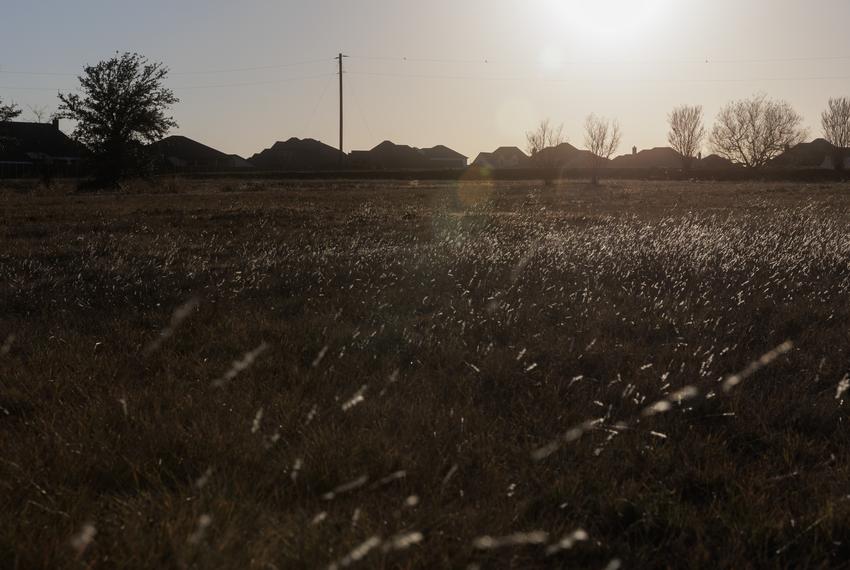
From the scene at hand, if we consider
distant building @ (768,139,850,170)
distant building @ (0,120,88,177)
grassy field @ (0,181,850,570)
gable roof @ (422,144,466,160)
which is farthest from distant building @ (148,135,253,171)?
grassy field @ (0,181,850,570)

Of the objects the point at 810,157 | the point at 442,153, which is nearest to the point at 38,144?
the point at 442,153

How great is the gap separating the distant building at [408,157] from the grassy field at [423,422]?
80.3 metres

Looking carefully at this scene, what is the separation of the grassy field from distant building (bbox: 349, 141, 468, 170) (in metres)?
80.3

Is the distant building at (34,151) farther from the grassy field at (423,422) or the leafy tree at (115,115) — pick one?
the grassy field at (423,422)

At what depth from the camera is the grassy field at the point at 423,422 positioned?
A: 193cm

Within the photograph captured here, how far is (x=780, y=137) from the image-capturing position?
262ft

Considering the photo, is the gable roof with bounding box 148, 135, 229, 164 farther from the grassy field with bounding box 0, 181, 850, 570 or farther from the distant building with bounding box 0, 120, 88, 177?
the grassy field with bounding box 0, 181, 850, 570

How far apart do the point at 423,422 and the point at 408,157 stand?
95.6m

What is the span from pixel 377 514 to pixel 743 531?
1135 mm

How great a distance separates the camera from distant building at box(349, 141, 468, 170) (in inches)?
3639

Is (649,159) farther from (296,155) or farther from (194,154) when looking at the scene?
(194,154)

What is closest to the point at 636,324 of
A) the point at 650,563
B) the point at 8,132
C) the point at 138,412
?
the point at 650,563

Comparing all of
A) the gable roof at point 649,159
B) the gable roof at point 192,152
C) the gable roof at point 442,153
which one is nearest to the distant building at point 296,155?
the gable roof at point 192,152

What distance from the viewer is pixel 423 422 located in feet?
8.91
